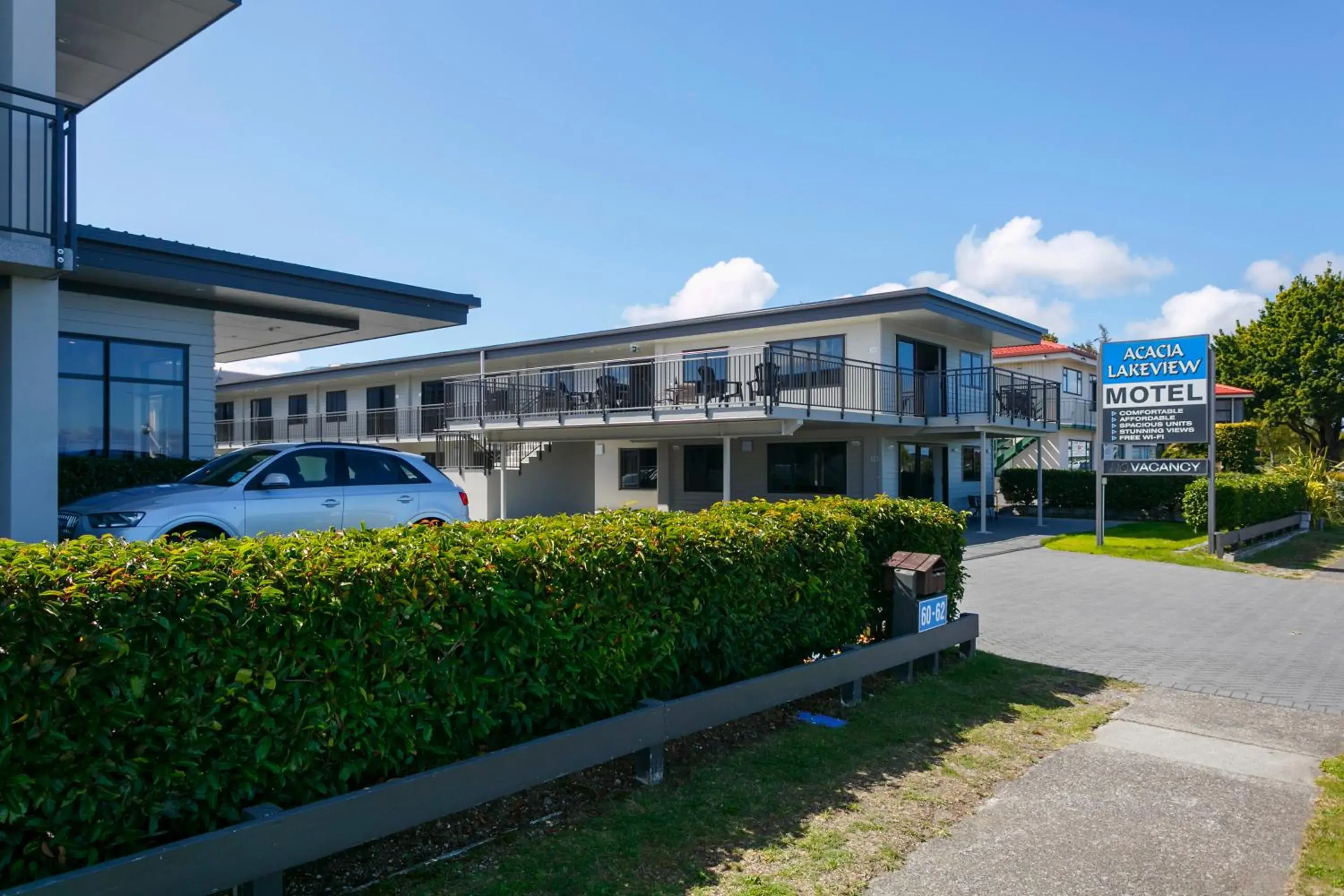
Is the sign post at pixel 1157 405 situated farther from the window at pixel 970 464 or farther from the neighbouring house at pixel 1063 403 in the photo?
the neighbouring house at pixel 1063 403

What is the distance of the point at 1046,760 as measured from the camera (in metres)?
5.63

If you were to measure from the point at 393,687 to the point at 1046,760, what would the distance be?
4.07 m

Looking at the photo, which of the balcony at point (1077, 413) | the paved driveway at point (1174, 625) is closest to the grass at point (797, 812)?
the paved driveway at point (1174, 625)

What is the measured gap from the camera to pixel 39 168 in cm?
950

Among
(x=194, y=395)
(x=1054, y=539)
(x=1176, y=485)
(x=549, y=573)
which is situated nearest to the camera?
(x=549, y=573)

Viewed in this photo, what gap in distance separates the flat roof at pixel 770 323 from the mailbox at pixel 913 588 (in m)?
14.9

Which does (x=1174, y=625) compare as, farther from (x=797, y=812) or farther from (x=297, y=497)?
(x=297, y=497)

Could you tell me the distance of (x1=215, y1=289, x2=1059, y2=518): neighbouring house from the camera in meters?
21.0

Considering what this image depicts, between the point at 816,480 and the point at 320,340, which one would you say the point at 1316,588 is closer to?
the point at 816,480

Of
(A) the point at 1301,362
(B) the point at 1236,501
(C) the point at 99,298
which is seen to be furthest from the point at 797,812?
(A) the point at 1301,362

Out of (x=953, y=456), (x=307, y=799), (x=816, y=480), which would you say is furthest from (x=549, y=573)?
(x=953, y=456)

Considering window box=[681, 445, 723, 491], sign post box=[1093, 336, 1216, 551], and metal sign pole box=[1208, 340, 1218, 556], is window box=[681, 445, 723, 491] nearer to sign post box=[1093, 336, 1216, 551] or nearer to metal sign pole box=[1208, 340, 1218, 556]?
sign post box=[1093, 336, 1216, 551]

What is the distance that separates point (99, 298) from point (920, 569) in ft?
37.5

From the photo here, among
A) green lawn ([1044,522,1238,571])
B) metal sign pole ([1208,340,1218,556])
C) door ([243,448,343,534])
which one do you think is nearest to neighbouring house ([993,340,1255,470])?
green lawn ([1044,522,1238,571])
